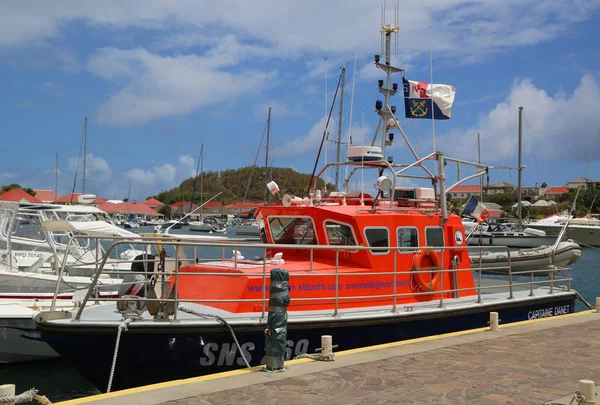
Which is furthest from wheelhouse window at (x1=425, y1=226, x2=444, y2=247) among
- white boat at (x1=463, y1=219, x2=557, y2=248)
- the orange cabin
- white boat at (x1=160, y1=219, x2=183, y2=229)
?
white boat at (x1=463, y1=219, x2=557, y2=248)

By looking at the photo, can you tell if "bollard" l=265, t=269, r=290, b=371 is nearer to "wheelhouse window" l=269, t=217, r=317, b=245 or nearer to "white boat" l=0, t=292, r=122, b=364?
"wheelhouse window" l=269, t=217, r=317, b=245

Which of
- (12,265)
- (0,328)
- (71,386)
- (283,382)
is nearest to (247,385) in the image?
(283,382)

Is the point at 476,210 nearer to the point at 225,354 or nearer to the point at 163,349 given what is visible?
the point at 225,354

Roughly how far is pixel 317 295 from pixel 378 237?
144 cm

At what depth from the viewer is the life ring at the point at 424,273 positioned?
367 inches

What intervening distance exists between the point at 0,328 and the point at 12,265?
374 cm

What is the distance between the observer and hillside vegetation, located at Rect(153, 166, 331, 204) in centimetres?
11919

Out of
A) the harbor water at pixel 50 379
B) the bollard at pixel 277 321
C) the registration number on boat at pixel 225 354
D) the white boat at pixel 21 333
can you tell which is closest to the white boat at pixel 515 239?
the harbor water at pixel 50 379

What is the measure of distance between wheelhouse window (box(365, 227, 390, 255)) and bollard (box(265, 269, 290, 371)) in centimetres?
289

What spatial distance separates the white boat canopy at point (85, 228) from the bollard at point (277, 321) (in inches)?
293

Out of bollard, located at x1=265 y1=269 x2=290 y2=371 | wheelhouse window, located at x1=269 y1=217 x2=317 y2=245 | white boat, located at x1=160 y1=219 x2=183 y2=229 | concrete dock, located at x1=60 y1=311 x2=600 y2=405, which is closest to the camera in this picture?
concrete dock, located at x1=60 y1=311 x2=600 y2=405

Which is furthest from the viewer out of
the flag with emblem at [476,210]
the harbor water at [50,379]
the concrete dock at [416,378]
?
the flag with emblem at [476,210]

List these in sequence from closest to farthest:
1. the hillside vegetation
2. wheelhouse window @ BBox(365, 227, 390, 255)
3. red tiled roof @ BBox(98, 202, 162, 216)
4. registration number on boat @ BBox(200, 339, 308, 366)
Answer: registration number on boat @ BBox(200, 339, 308, 366) → wheelhouse window @ BBox(365, 227, 390, 255) → red tiled roof @ BBox(98, 202, 162, 216) → the hillside vegetation

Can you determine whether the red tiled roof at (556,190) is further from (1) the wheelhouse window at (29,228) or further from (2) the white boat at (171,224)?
(1) the wheelhouse window at (29,228)
